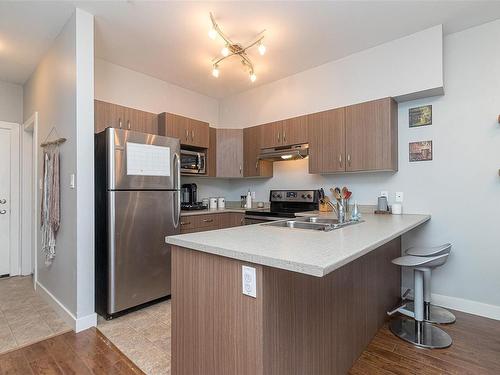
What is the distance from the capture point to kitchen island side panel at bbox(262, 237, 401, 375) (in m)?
1.09

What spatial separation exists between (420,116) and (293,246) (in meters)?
2.45

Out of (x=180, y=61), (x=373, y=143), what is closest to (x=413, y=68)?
(x=373, y=143)

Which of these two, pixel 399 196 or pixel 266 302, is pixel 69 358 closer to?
pixel 266 302

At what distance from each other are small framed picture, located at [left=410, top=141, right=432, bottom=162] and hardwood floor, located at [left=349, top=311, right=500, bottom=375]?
157 cm

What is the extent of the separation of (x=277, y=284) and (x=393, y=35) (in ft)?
9.18

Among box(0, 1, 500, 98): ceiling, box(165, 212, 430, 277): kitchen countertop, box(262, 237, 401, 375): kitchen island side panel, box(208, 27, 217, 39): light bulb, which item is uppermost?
box(0, 1, 500, 98): ceiling

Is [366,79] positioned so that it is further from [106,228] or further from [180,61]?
[106,228]

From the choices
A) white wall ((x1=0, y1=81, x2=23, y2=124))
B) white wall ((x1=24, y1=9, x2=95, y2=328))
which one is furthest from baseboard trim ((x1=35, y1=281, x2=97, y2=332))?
white wall ((x1=0, y1=81, x2=23, y2=124))

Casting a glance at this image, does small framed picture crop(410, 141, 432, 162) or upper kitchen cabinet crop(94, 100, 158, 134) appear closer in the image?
small framed picture crop(410, 141, 432, 162)

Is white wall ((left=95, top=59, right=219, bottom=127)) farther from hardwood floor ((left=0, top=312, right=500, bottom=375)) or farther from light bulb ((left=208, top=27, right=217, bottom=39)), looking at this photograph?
hardwood floor ((left=0, top=312, right=500, bottom=375))

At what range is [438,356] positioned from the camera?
73.5 inches

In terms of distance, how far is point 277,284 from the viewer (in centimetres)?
111

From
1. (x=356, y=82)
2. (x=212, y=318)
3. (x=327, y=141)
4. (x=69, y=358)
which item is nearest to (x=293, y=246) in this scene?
(x=212, y=318)

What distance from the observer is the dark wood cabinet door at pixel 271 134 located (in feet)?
11.7
